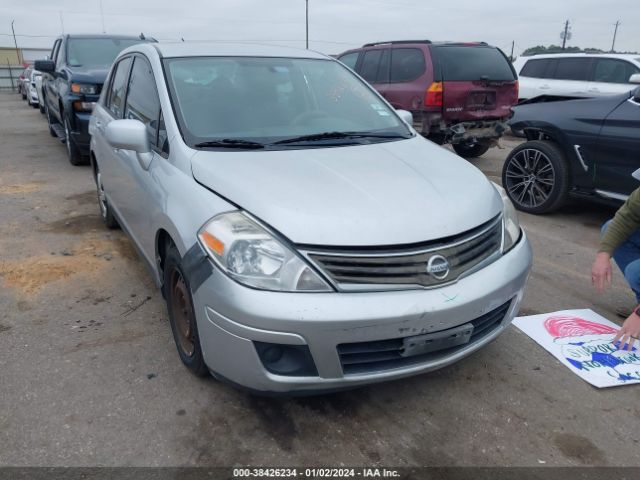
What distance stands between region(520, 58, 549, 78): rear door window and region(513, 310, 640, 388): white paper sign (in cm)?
950

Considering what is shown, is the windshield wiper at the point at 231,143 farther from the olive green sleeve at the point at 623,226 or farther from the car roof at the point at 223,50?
the olive green sleeve at the point at 623,226

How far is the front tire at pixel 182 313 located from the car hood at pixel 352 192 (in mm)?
448

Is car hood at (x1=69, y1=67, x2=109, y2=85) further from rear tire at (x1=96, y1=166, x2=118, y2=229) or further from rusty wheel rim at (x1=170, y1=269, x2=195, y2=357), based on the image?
rusty wheel rim at (x1=170, y1=269, x2=195, y2=357)

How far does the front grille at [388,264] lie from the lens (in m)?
2.12

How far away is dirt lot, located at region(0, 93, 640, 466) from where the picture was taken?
7.38ft

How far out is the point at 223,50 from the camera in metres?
3.52

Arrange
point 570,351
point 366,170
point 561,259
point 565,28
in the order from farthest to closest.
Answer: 1. point 565,28
2. point 561,259
3. point 570,351
4. point 366,170

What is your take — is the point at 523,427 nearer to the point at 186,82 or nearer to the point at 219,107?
the point at 219,107

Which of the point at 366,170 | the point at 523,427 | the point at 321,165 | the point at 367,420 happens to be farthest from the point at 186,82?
the point at 523,427

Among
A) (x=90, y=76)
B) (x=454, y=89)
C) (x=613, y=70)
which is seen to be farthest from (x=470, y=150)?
(x=90, y=76)

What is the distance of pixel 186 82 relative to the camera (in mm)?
3143

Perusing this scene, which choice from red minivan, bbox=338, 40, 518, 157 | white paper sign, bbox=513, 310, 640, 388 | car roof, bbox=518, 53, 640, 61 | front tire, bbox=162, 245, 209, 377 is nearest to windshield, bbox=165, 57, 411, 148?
front tire, bbox=162, 245, 209, 377

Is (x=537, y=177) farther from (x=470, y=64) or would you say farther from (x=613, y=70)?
(x=613, y=70)

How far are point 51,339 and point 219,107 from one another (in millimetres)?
1671
